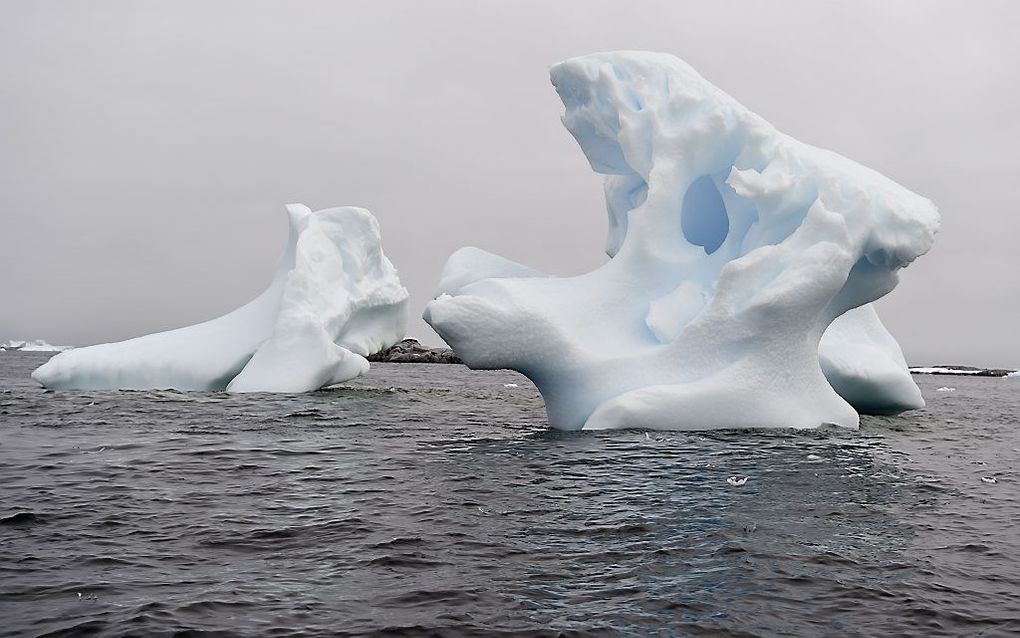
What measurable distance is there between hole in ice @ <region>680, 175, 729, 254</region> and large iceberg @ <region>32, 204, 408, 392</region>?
9.40 metres

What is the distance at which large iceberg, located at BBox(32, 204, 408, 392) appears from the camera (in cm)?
2061

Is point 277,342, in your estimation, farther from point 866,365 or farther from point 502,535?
point 502,535

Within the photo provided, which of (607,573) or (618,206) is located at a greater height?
(618,206)

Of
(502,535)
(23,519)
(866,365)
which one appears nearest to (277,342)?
(866,365)

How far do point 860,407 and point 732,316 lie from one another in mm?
7092

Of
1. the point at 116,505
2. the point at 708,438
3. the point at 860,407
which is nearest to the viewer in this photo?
the point at 116,505

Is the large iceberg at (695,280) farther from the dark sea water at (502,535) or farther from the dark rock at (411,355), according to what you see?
the dark rock at (411,355)

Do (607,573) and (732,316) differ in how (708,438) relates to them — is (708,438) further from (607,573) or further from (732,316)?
(607,573)

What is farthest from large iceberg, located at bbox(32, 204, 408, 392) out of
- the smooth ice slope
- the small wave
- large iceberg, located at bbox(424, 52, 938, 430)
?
the small wave

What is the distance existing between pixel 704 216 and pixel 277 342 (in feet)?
34.8

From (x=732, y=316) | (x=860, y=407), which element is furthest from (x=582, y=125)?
(x=860, y=407)

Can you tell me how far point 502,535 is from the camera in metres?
6.89

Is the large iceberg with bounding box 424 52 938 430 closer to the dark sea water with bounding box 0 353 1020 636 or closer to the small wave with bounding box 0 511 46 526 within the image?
the dark sea water with bounding box 0 353 1020 636

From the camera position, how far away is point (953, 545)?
6.93 m
